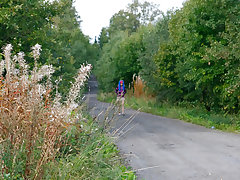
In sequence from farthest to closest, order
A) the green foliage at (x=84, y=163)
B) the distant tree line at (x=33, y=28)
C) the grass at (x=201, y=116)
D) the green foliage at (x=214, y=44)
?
1. the green foliage at (x=214, y=44)
2. the grass at (x=201, y=116)
3. the distant tree line at (x=33, y=28)
4. the green foliage at (x=84, y=163)

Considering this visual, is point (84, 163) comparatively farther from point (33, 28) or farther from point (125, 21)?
point (125, 21)

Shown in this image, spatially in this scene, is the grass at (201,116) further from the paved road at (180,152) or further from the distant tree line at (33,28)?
the distant tree line at (33,28)

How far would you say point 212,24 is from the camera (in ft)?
49.2

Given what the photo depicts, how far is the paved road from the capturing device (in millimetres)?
7325

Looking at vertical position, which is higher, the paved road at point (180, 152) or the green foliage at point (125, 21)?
the green foliage at point (125, 21)

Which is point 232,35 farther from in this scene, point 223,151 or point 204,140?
point 223,151

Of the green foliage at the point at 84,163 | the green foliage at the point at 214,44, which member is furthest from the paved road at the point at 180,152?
the green foliage at the point at 214,44

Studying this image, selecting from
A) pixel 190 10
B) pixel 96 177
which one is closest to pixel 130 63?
pixel 190 10

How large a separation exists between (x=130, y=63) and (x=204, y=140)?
74.8 ft

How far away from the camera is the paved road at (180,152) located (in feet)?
24.0

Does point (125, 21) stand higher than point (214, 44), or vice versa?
point (125, 21)

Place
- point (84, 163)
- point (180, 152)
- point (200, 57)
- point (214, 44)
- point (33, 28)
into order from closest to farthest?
point (84, 163) < point (180, 152) < point (33, 28) < point (214, 44) < point (200, 57)

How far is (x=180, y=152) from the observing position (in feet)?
30.9

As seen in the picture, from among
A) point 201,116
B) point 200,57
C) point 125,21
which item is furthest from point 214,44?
point 125,21
